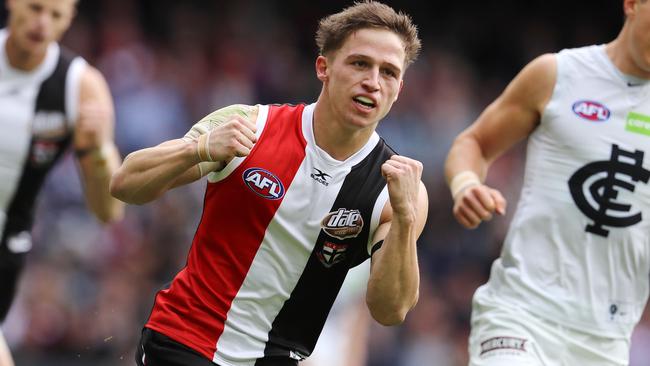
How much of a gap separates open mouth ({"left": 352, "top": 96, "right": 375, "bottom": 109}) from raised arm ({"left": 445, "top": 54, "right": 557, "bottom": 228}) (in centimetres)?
88

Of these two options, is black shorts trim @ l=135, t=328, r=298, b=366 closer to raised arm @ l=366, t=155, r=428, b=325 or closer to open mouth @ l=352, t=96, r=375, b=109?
raised arm @ l=366, t=155, r=428, b=325

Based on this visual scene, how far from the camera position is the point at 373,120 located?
202 inches

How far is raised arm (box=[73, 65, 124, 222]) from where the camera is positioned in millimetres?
6688

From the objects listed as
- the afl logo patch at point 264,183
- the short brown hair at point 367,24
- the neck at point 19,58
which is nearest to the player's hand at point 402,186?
the afl logo patch at point 264,183

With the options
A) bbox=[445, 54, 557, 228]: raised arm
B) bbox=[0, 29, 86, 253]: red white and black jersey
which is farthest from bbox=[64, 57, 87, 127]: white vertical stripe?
bbox=[445, 54, 557, 228]: raised arm

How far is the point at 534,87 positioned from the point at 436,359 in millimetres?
7207

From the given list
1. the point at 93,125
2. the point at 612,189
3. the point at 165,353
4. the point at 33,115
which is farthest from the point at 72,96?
the point at 612,189

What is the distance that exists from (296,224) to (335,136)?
0.44 m

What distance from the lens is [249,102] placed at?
14414mm

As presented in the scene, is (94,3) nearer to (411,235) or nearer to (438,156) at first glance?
(438,156)

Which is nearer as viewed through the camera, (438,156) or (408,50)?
(408,50)

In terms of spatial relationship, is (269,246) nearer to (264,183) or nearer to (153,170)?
(264,183)

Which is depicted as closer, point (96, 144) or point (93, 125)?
point (93, 125)

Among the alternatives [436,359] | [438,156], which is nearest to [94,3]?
[438,156]
